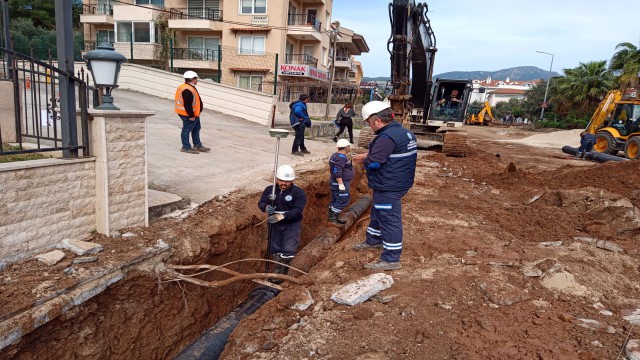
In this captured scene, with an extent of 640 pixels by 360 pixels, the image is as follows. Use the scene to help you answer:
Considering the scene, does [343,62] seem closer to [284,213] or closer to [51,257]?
[284,213]

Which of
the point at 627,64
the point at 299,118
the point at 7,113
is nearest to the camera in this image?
the point at 7,113

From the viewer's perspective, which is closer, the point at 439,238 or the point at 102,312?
the point at 102,312

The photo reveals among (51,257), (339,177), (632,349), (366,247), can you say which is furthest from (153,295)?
(632,349)

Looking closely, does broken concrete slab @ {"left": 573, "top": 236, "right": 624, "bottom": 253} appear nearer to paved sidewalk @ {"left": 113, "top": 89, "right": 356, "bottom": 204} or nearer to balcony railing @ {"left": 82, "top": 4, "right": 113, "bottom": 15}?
paved sidewalk @ {"left": 113, "top": 89, "right": 356, "bottom": 204}

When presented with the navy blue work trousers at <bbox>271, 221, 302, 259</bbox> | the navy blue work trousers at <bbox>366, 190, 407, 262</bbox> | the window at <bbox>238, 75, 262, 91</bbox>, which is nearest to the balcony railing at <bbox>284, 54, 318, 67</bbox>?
the window at <bbox>238, 75, 262, 91</bbox>

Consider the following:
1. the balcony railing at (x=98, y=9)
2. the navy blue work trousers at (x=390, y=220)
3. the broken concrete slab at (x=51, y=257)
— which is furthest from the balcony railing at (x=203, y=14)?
the navy blue work trousers at (x=390, y=220)

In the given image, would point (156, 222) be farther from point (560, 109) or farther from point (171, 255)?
point (560, 109)

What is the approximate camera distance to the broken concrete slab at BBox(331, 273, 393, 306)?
358 centimetres

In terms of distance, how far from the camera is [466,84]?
15.7 m

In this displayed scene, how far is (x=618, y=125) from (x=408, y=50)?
35.2ft

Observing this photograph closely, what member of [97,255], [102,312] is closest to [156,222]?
[97,255]

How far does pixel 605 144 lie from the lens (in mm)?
16703

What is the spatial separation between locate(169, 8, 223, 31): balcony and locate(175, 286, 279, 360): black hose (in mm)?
26030

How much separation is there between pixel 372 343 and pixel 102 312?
106 inches
